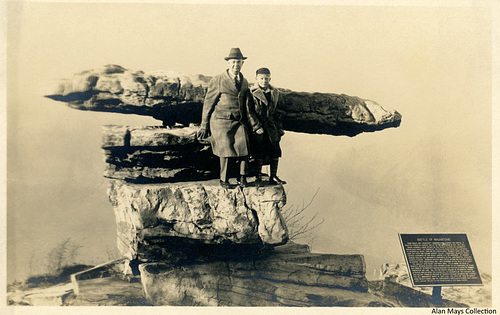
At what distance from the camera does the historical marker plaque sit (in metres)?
6.93

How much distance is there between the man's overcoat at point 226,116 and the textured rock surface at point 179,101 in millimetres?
327

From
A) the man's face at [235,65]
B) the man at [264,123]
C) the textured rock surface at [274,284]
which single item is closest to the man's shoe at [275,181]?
the man at [264,123]

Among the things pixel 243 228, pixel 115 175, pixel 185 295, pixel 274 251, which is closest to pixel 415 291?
pixel 274 251

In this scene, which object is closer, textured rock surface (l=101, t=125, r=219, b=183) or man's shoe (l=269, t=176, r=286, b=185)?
textured rock surface (l=101, t=125, r=219, b=183)

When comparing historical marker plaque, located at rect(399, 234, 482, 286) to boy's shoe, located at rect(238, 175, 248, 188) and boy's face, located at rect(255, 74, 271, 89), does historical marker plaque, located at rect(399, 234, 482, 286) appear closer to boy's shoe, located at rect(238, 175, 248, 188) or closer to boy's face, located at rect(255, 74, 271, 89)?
boy's shoe, located at rect(238, 175, 248, 188)

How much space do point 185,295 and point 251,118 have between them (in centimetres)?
248

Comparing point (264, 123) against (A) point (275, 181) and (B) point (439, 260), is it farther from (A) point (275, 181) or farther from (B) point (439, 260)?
(B) point (439, 260)

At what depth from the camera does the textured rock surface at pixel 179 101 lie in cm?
674

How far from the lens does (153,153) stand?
690 cm

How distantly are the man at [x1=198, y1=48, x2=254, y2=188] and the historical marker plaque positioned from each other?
2.66 metres

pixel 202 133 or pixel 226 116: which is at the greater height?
pixel 226 116

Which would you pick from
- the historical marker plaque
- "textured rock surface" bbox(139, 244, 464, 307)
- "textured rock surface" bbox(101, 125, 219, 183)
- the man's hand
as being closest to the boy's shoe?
"textured rock surface" bbox(101, 125, 219, 183)

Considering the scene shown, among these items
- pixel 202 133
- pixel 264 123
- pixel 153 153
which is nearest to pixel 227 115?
pixel 202 133

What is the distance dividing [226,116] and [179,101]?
2.39ft
